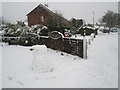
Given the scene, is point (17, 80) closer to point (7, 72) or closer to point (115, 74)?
point (7, 72)

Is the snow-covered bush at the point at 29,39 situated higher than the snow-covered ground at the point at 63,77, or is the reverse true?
the snow-covered bush at the point at 29,39

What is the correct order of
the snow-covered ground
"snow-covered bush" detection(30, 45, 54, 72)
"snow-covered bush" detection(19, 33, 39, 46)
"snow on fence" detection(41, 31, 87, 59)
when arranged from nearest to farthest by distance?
the snow-covered ground → "snow-covered bush" detection(30, 45, 54, 72) → "snow on fence" detection(41, 31, 87, 59) → "snow-covered bush" detection(19, 33, 39, 46)

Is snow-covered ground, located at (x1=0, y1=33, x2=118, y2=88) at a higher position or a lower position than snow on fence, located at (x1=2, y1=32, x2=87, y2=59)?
lower

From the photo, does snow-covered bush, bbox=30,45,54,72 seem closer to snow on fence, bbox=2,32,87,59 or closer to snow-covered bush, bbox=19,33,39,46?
snow on fence, bbox=2,32,87,59

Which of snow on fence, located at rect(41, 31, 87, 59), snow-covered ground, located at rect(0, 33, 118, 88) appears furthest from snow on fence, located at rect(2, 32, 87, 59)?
snow-covered ground, located at rect(0, 33, 118, 88)

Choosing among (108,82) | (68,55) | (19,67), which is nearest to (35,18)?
(68,55)

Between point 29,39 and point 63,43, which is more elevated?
point 29,39

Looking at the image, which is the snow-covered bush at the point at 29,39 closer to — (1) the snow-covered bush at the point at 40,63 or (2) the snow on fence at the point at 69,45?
(2) the snow on fence at the point at 69,45

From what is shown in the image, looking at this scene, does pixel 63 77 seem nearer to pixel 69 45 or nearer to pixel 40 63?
pixel 40 63

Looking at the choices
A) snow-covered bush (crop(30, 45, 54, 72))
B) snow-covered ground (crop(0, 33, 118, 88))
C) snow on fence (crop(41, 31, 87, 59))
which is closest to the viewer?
snow-covered ground (crop(0, 33, 118, 88))

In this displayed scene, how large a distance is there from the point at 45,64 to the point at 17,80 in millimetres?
1420

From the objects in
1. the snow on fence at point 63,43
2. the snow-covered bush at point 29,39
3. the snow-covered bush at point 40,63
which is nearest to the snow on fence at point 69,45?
the snow on fence at point 63,43

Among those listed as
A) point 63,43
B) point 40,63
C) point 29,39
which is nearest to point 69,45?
point 63,43

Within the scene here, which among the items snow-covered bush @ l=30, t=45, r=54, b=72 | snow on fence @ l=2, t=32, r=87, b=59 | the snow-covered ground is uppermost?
snow on fence @ l=2, t=32, r=87, b=59
